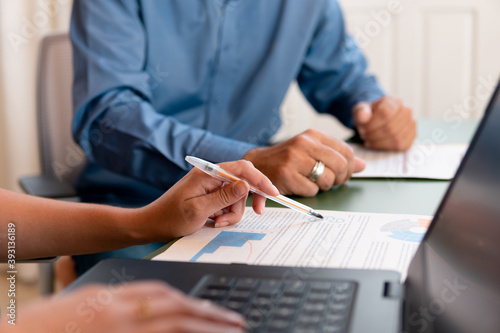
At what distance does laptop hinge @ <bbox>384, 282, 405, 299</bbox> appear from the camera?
18.2 inches

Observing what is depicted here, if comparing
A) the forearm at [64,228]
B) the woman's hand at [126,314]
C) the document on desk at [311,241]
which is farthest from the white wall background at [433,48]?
the woman's hand at [126,314]

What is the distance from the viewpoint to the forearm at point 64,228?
706 mm

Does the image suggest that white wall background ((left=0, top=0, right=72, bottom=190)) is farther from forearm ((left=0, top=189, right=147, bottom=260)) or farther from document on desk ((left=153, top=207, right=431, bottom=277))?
document on desk ((left=153, top=207, right=431, bottom=277))

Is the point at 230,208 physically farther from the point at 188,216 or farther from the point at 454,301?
the point at 454,301

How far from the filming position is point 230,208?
0.72 meters

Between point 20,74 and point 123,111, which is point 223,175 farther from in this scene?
point 20,74

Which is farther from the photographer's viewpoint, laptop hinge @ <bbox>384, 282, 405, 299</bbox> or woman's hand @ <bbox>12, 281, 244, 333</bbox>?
laptop hinge @ <bbox>384, 282, 405, 299</bbox>

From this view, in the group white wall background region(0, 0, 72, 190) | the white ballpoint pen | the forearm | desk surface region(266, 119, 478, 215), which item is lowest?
white wall background region(0, 0, 72, 190)

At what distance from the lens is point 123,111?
1.03 meters

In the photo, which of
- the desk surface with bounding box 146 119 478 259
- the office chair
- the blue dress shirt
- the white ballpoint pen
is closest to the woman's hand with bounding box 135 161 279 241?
the white ballpoint pen

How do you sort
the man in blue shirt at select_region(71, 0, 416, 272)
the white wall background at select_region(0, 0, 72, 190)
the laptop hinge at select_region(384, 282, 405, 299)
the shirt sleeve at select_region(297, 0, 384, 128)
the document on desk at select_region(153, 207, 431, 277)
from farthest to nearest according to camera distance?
the white wall background at select_region(0, 0, 72, 190) < the shirt sleeve at select_region(297, 0, 384, 128) < the man in blue shirt at select_region(71, 0, 416, 272) < the document on desk at select_region(153, 207, 431, 277) < the laptop hinge at select_region(384, 282, 405, 299)

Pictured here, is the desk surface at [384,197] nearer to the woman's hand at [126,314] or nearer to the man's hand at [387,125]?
the man's hand at [387,125]

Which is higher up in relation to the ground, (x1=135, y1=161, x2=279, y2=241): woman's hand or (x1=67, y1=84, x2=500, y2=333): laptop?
(x1=67, y1=84, x2=500, y2=333): laptop

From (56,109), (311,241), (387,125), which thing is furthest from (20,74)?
(311,241)
